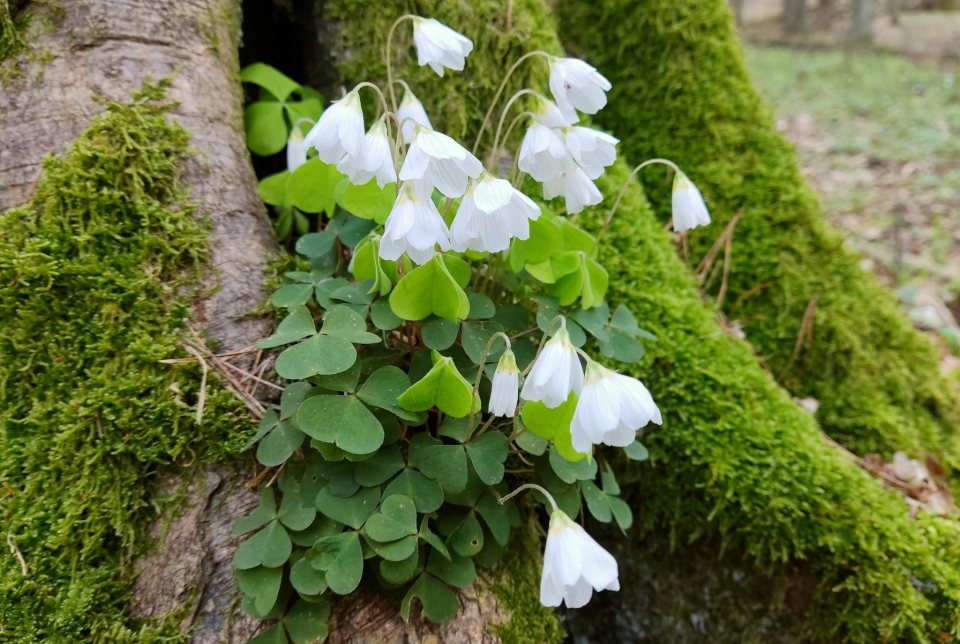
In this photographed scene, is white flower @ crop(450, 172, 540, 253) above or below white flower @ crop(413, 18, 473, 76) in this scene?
below

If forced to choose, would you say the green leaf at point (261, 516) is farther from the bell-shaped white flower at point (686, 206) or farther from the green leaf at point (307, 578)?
the bell-shaped white flower at point (686, 206)

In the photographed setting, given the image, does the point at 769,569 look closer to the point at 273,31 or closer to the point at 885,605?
the point at 885,605

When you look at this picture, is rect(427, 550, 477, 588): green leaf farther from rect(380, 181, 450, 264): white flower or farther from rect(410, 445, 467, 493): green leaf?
rect(380, 181, 450, 264): white flower

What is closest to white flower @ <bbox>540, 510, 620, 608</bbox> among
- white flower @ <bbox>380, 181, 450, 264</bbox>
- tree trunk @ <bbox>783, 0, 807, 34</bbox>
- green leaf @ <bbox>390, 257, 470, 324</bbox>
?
green leaf @ <bbox>390, 257, 470, 324</bbox>

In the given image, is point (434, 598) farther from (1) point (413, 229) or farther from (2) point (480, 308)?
(1) point (413, 229)

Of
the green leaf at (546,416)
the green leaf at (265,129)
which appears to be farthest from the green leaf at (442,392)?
the green leaf at (265,129)

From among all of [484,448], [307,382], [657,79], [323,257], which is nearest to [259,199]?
[323,257]
